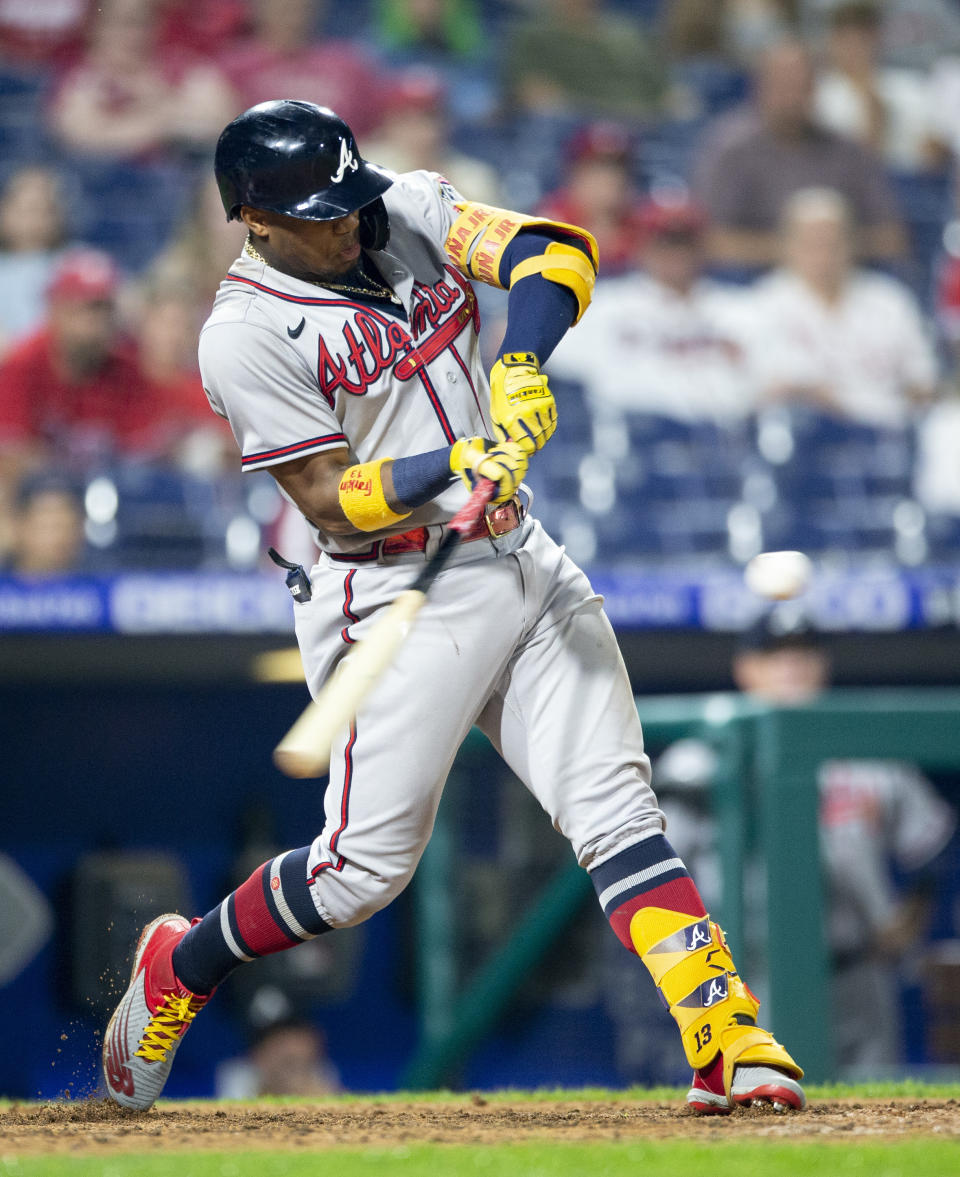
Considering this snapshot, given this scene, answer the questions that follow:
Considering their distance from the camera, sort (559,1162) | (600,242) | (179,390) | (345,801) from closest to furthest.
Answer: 1. (559,1162)
2. (345,801)
3. (179,390)
4. (600,242)

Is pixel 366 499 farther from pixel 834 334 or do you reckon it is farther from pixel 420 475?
pixel 834 334

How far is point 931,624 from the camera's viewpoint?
5629 millimetres

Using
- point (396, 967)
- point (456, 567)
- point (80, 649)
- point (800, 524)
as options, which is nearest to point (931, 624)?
point (800, 524)

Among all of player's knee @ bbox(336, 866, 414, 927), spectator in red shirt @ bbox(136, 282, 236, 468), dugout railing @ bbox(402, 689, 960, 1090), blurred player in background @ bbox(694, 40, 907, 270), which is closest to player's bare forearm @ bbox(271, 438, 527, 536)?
player's knee @ bbox(336, 866, 414, 927)

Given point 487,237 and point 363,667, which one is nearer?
point 363,667

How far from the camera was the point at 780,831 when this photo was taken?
12.2 feet

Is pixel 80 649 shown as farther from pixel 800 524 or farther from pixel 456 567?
pixel 456 567

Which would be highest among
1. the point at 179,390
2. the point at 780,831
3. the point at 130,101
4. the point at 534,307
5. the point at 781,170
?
the point at 130,101

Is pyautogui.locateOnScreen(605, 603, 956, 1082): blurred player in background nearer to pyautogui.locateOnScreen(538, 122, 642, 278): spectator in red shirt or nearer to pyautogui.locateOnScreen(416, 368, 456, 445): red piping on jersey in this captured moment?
pyautogui.locateOnScreen(416, 368, 456, 445): red piping on jersey

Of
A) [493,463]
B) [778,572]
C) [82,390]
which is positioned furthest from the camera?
[82,390]

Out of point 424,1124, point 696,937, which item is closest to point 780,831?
point 696,937

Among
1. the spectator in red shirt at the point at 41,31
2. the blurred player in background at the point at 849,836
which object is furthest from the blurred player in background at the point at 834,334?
the spectator in red shirt at the point at 41,31

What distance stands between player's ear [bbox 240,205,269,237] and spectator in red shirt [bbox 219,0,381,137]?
520cm

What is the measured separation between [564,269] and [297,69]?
553cm
